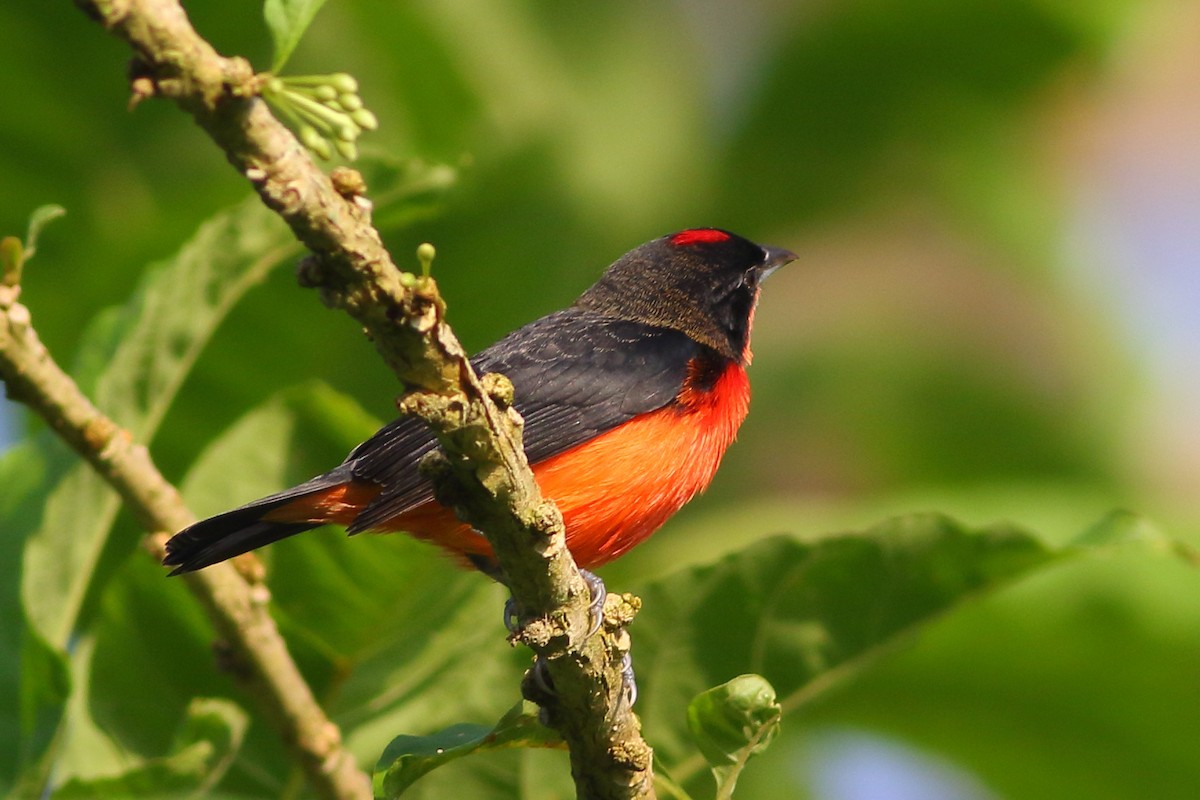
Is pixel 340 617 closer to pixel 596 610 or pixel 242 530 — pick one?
pixel 242 530

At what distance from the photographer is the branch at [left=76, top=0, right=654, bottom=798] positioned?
1.73m

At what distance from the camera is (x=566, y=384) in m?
4.08

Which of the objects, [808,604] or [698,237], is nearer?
[808,604]

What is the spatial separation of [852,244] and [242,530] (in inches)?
267

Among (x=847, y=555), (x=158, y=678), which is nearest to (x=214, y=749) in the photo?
(x=158, y=678)

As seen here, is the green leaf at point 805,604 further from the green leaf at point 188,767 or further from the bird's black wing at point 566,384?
the green leaf at point 188,767

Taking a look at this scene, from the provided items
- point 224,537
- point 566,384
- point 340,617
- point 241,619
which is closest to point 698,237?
point 566,384

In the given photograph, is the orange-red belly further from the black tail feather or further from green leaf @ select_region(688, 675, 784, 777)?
green leaf @ select_region(688, 675, 784, 777)

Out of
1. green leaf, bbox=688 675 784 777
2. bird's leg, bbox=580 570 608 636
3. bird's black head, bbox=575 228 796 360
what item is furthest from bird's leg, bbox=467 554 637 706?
bird's black head, bbox=575 228 796 360

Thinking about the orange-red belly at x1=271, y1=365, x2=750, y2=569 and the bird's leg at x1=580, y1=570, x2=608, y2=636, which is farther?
the orange-red belly at x1=271, y1=365, x2=750, y2=569

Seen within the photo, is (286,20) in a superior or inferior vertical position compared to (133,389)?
superior

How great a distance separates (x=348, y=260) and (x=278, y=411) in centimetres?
197

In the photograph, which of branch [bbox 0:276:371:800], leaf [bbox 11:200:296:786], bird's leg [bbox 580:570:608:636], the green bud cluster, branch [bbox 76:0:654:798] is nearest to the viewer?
branch [bbox 76:0:654:798]

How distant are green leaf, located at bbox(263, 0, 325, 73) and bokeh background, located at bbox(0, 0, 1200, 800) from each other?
1576 mm
